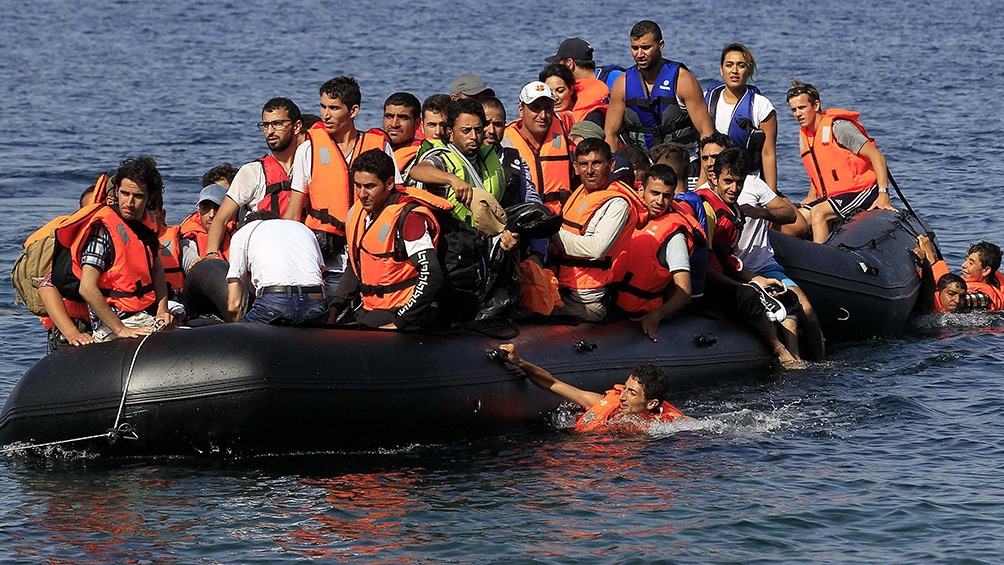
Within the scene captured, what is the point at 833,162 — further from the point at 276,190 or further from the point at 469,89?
the point at 276,190

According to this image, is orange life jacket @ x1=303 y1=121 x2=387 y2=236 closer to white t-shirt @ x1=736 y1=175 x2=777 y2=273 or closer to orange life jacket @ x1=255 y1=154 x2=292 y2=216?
orange life jacket @ x1=255 y1=154 x2=292 y2=216

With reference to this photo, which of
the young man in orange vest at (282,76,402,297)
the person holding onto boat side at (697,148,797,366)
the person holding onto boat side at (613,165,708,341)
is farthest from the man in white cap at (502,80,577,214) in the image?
the young man in orange vest at (282,76,402,297)

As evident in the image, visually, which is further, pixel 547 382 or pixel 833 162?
pixel 833 162

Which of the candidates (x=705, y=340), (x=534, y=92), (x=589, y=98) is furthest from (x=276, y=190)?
(x=589, y=98)

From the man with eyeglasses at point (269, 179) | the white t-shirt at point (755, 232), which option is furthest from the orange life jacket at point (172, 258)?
the white t-shirt at point (755, 232)

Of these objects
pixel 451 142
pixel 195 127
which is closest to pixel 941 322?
pixel 451 142

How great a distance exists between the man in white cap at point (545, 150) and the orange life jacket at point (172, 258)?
8.21 ft

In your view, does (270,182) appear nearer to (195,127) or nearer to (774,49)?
(195,127)

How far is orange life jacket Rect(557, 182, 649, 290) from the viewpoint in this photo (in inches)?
375

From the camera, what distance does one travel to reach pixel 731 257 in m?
10.8

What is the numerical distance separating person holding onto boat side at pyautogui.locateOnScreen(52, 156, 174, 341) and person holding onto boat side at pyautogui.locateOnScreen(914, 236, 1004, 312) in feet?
23.7

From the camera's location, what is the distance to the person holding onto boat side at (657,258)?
384 inches

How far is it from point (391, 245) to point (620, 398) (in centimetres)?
189

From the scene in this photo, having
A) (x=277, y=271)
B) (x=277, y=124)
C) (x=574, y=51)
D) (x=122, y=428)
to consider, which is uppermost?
(x=574, y=51)
